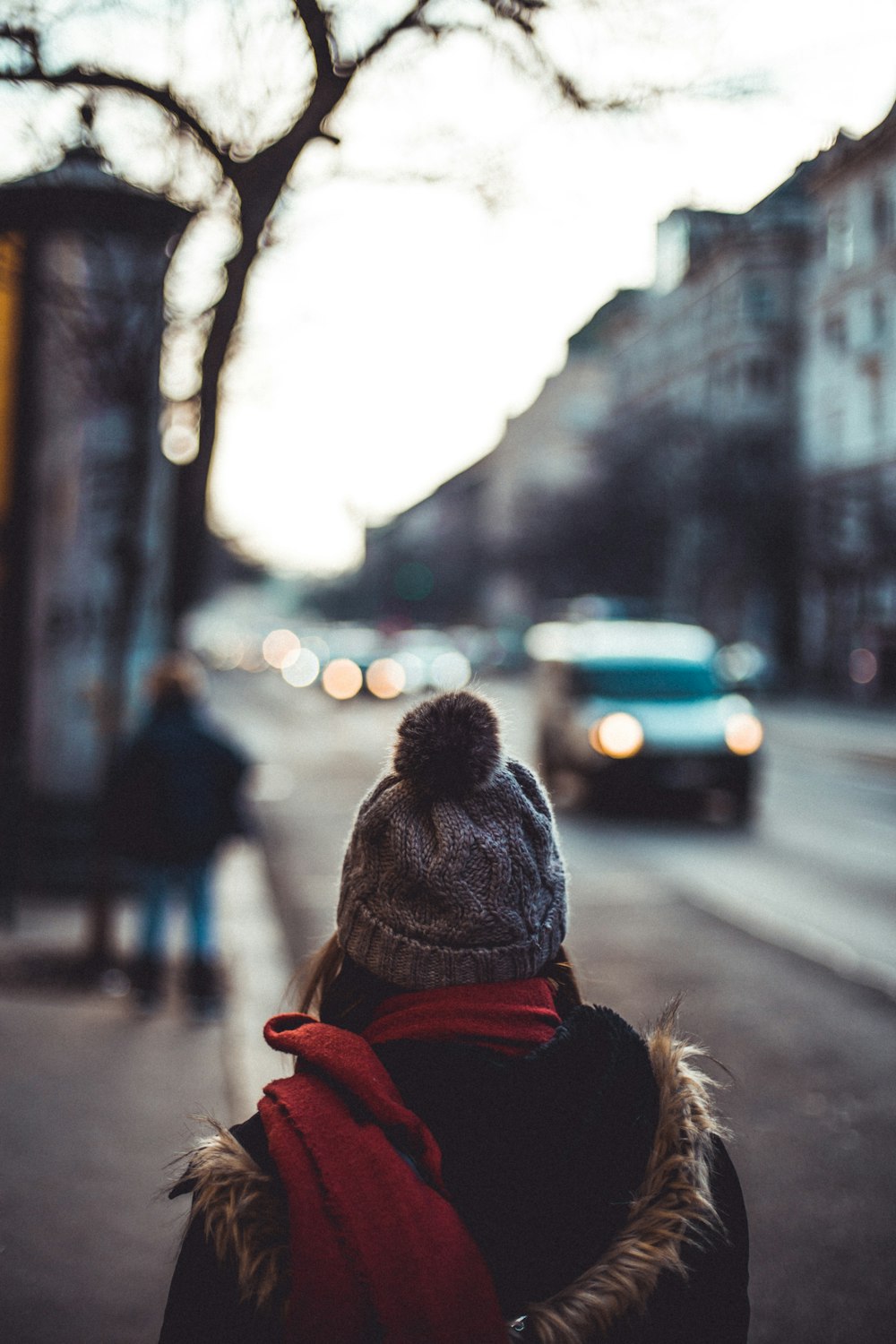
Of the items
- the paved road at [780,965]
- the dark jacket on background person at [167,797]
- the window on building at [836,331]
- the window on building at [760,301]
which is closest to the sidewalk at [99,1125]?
the dark jacket on background person at [167,797]

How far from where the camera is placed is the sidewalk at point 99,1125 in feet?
10.7

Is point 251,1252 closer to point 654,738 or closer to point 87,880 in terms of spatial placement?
point 87,880

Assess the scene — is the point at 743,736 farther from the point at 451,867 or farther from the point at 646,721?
the point at 451,867

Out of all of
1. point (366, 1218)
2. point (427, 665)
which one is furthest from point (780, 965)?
point (427, 665)

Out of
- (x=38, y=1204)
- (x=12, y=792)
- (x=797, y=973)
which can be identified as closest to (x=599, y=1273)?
(x=38, y=1204)

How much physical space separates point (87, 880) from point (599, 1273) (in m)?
7.74

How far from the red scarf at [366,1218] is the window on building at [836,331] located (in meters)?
9.02

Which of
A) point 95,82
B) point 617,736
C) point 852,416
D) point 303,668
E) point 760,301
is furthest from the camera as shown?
point 303,668

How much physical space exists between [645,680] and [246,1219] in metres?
12.6

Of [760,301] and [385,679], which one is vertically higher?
[760,301]

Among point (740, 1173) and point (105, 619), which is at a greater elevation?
point (105, 619)

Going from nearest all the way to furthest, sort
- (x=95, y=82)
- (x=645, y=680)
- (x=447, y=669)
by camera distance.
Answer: (x=95, y=82) → (x=645, y=680) → (x=447, y=669)

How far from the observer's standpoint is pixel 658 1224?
157 centimetres

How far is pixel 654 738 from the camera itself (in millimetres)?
12852
